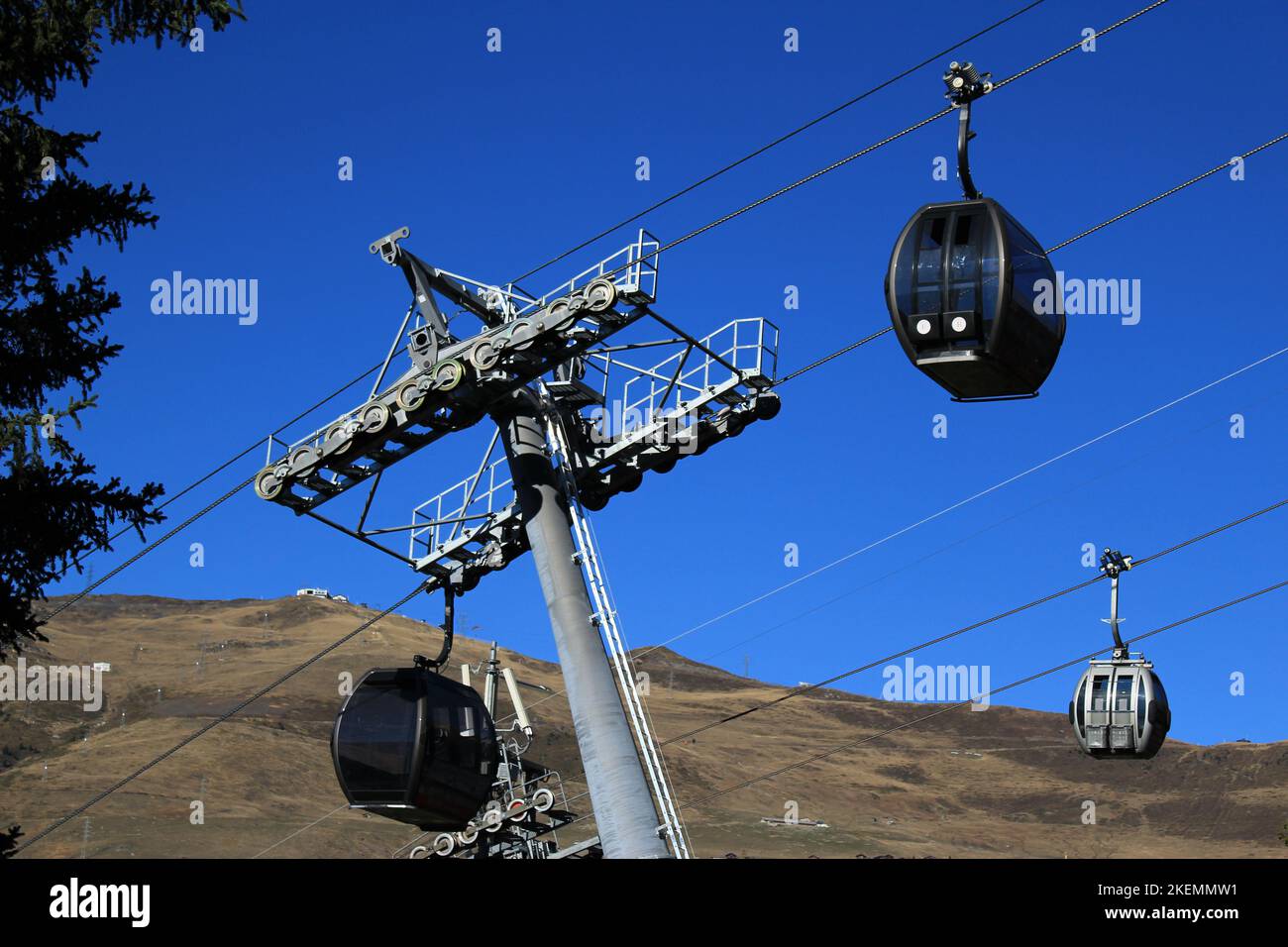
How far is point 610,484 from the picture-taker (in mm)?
21516

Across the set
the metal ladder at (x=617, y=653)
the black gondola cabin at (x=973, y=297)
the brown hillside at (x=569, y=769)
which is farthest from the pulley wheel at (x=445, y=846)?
the brown hillside at (x=569, y=769)

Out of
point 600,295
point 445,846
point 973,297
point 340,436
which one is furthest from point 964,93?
point 445,846

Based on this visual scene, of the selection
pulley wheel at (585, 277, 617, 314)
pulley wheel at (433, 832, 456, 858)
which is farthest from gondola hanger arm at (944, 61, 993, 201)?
pulley wheel at (433, 832, 456, 858)

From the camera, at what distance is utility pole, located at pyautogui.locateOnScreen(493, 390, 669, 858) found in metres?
18.6

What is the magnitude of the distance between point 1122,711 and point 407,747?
9.18 meters

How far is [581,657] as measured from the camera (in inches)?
755

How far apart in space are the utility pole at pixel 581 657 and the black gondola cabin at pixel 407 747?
169 cm

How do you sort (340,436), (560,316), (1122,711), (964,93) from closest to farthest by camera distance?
(964,93) < (560,316) < (340,436) < (1122,711)

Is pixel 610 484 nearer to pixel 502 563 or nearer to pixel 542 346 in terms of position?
pixel 502 563

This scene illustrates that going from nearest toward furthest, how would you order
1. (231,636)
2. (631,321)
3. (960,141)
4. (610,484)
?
(960,141) → (631,321) → (610,484) → (231,636)

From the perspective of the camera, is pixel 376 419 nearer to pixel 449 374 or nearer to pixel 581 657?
pixel 449 374

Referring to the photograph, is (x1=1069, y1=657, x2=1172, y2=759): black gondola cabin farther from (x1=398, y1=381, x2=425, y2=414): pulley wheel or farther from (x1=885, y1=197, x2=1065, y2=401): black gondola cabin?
(x1=885, y1=197, x2=1065, y2=401): black gondola cabin

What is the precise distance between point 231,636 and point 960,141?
103 m
